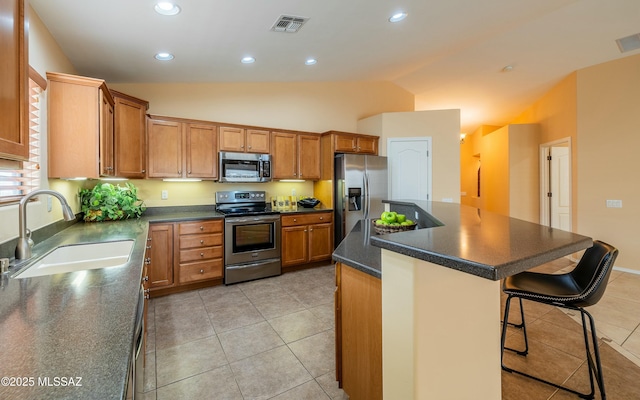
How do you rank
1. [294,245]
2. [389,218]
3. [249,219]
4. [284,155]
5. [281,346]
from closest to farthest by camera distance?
[389,218], [281,346], [249,219], [294,245], [284,155]

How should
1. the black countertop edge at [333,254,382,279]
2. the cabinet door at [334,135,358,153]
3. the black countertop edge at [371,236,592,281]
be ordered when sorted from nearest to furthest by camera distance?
the black countertop edge at [371,236,592,281], the black countertop edge at [333,254,382,279], the cabinet door at [334,135,358,153]

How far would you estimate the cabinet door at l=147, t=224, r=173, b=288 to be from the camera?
3.25m

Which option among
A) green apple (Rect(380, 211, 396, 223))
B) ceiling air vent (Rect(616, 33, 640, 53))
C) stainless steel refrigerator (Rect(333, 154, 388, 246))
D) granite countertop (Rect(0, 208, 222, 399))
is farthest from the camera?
stainless steel refrigerator (Rect(333, 154, 388, 246))

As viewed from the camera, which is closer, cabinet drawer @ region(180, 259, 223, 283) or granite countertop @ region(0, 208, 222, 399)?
granite countertop @ region(0, 208, 222, 399)

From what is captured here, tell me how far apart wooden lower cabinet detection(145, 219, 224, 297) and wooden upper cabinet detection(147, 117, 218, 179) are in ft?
2.35

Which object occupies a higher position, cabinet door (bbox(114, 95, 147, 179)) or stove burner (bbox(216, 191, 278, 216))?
cabinet door (bbox(114, 95, 147, 179))

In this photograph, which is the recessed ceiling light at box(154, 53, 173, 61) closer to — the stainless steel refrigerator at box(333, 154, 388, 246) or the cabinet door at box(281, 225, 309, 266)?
the cabinet door at box(281, 225, 309, 266)

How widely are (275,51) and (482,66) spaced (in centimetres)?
374

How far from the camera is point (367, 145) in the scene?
16.5 ft

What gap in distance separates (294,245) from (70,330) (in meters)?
3.42

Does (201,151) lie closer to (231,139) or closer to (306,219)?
(231,139)

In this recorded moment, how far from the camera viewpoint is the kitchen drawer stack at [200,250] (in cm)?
342

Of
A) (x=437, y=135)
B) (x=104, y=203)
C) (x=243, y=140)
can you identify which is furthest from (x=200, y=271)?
(x=437, y=135)

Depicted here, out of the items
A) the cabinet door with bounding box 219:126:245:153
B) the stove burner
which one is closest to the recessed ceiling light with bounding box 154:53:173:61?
the cabinet door with bounding box 219:126:245:153
